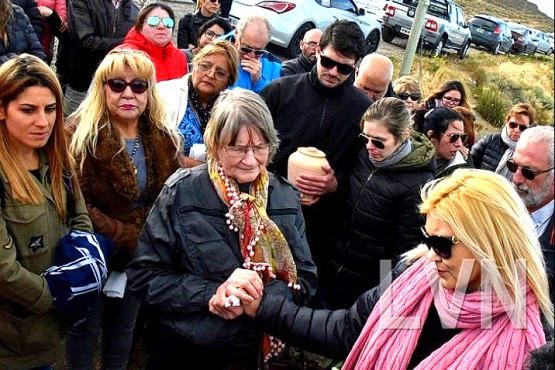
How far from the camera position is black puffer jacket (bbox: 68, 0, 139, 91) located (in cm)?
463

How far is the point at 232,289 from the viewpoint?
2.10 m

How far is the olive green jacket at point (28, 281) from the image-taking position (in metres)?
2.31

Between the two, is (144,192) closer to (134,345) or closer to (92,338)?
(92,338)

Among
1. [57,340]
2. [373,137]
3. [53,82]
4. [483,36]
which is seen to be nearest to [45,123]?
[53,82]

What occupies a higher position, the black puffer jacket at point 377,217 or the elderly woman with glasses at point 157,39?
the elderly woman with glasses at point 157,39

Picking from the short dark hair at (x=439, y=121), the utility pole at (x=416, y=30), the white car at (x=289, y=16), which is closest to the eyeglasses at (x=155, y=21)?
the short dark hair at (x=439, y=121)

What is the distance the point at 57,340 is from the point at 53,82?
1.12 meters

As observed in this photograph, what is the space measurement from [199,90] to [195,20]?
120 inches

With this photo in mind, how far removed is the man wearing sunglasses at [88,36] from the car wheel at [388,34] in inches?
537

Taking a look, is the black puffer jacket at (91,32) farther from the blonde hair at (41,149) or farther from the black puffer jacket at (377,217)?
the black puffer jacket at (377,217)

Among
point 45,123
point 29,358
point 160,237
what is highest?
point 45,123

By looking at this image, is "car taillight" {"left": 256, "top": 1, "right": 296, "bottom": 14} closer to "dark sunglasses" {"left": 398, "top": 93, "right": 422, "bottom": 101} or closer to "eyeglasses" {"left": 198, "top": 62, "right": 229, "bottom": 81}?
"dark sunglasses" {"left": 398, "top": 93, "right": 422, "bottom": 101}

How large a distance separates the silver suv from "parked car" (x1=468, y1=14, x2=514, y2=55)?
195cm

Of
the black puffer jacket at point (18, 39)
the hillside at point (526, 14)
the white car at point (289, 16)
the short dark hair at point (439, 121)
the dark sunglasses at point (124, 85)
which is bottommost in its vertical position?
the white car at point (289, 16)
